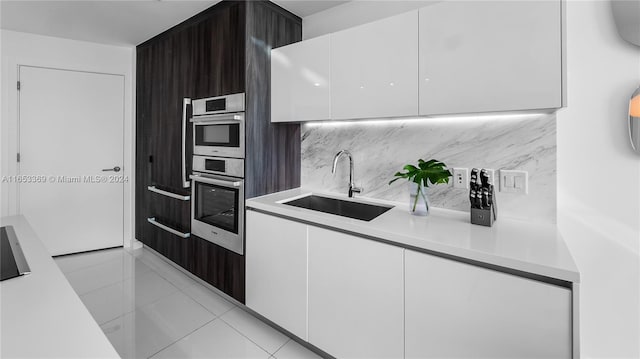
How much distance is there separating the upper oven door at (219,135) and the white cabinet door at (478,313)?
1435 millimetres

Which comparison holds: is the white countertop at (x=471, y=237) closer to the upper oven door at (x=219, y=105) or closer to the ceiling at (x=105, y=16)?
the upper oven door at (x=219, y=105)

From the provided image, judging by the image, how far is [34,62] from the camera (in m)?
3.13

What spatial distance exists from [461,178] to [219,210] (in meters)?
1.76

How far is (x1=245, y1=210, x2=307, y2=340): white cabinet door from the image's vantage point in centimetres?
181

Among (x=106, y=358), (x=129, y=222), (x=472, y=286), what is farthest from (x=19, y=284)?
(x=129, y=222)

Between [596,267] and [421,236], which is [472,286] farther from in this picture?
[596,267]

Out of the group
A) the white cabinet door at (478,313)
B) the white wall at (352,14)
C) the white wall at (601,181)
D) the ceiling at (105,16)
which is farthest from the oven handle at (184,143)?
the white wall at (601,181)

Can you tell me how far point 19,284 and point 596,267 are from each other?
2393 millimetres

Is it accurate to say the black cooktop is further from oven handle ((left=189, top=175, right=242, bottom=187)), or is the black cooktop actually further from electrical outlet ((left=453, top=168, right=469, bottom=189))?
electrical outlet ((left=453, top=168, right=469, bottom=189))

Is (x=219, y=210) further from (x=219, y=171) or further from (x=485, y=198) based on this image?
(x=485, y=198)

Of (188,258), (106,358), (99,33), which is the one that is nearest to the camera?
(106,358)

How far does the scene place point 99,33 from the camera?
3094 millimetres

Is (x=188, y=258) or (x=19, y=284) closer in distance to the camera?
(x=19, y=284)

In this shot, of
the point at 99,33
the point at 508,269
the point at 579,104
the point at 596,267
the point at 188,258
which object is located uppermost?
the point at 99,33
